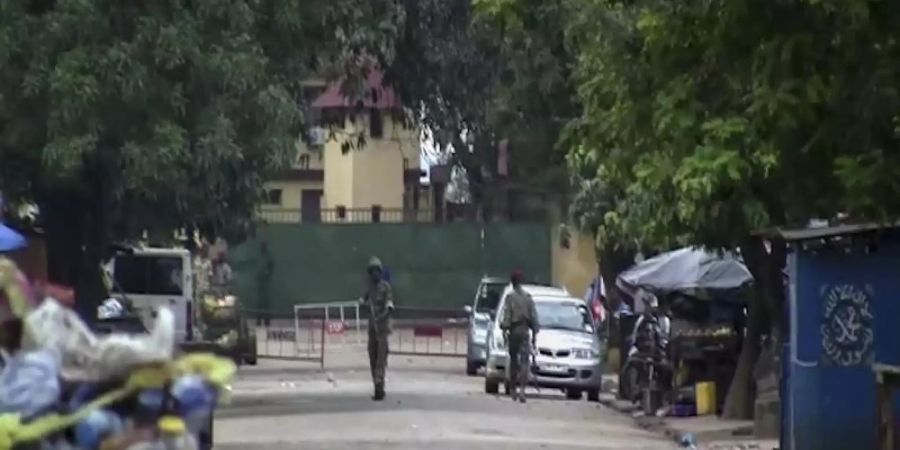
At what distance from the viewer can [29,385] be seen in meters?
8.29

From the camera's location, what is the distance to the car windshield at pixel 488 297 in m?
38.2

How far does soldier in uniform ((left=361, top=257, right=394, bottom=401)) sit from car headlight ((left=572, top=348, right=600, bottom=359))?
5181 mm

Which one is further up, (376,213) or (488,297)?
(376,213)

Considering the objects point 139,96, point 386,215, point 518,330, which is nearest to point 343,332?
point 386,215

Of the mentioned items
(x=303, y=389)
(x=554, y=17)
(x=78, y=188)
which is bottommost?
(x=303, y=389)

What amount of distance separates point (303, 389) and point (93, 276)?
338 inches

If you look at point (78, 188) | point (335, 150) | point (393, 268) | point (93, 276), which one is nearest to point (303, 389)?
point (93, 276)

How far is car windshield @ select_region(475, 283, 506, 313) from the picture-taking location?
3822 cm

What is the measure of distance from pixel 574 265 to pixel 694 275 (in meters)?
27.7

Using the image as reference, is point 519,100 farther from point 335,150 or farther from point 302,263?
point 335,150

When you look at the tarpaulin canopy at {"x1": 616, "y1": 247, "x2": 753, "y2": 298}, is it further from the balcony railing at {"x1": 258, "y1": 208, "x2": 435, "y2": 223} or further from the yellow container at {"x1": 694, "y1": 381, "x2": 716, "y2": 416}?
the balcony railing at {"x1": 258, "y1": 208, "x2": 435, "y2": 223}

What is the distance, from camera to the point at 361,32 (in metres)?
24.2

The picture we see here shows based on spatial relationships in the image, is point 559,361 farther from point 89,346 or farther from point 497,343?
point 89,346

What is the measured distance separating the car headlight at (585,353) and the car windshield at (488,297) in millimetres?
6371
